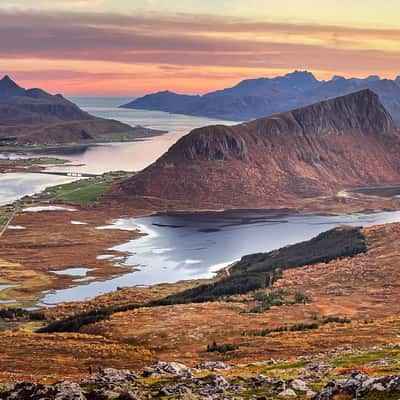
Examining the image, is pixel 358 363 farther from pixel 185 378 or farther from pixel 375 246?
pixel 375 246

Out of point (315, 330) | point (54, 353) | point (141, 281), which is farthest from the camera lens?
point (141, 281)

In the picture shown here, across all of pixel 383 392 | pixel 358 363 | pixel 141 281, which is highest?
pixel 383 392

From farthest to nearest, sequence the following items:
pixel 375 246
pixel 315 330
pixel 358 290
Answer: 1. pixel 375 246
2. pixel 358 290
3. pixel 315 330

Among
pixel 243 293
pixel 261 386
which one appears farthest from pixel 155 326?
pixel 261 386

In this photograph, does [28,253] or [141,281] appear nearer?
[141,281]

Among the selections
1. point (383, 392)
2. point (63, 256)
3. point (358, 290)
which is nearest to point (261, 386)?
point (383, 392)

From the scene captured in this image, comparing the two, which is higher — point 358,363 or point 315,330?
point 358,363

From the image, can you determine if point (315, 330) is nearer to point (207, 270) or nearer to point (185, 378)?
point (185, 378)
